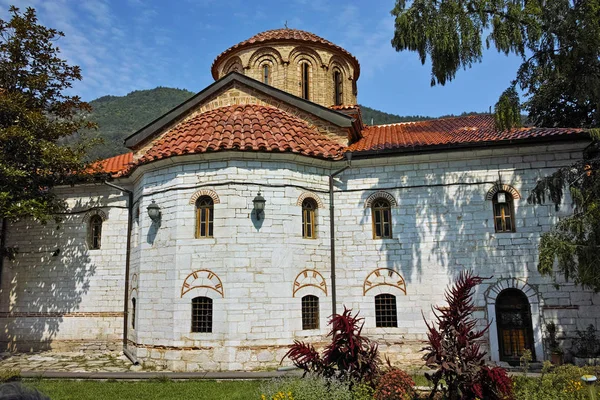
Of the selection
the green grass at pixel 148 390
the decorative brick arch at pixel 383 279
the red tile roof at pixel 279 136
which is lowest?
the green grass at pixel 148 390

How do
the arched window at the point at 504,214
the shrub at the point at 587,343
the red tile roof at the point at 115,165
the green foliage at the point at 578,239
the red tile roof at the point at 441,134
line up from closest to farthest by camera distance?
the green foliage at the point at 578,239, the shrub at the point at 587,343, the arched window at the point at 504,214, the red tile roof at the point at 441,134, the red tile roof at the point at 115,165

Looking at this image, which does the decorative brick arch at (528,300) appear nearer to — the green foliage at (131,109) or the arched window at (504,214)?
the arched window at (504,214)

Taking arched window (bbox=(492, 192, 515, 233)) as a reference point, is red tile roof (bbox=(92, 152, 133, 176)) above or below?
above

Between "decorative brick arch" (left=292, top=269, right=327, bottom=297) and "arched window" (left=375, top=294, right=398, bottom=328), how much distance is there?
1488 millimetres

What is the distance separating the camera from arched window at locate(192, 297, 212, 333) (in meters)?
10.9

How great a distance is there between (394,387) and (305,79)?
12409mm

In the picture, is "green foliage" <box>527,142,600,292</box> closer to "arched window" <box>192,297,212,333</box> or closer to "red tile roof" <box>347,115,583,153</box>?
"red tile roof" <box>347,115,583,153</box>

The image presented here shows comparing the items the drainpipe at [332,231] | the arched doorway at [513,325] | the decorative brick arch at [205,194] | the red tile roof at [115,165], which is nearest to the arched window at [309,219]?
the drainpipe at [332,231]

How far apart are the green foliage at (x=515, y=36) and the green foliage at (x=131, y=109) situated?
6422cm

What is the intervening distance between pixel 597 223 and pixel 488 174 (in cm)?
371

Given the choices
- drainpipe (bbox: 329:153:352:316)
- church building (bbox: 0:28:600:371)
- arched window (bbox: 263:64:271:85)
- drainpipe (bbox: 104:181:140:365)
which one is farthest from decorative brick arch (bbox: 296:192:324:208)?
arched window (bbox: 263:64:271:85)

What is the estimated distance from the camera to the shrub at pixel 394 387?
6242 millimetres

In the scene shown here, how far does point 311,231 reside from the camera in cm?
1208

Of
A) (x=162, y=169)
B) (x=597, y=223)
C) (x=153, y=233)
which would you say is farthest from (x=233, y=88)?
(x=597, y=223)
